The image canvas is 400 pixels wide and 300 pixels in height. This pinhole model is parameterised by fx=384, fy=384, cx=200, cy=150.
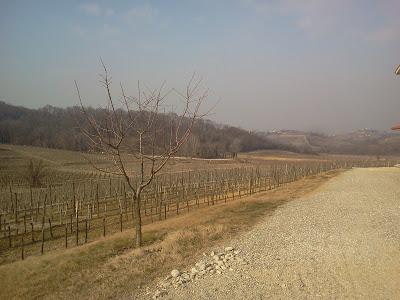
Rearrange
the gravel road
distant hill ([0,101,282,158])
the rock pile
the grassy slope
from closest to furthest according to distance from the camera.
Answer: the gravel road → the rock pile → the grassy slope → distant hill ([0,101,282,158])

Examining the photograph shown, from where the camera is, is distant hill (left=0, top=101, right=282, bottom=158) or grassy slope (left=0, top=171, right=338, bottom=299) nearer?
grassy slope (left=0, top=171, right=338, bottom=299)

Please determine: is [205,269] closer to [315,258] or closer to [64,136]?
[315,258]

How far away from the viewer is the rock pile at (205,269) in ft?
27.5

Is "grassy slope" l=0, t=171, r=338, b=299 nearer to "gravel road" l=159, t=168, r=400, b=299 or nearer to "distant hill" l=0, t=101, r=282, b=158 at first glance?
"gravel road" l=159, t=168, r=400, b=299

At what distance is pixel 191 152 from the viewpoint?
3236 inches

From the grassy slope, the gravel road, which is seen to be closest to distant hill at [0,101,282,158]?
the gravel road

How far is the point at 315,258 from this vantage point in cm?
1012

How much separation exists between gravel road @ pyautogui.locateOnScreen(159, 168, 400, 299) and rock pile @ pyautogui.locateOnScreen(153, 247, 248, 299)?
153mm

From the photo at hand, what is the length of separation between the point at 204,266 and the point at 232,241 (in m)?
2.78

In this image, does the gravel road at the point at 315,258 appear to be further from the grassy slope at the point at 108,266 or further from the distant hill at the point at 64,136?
the distant hill at the point at 64,136

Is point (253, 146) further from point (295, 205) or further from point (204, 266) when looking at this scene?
point (204, 266)

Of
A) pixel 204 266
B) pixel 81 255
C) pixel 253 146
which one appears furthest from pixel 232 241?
pixel 253 146

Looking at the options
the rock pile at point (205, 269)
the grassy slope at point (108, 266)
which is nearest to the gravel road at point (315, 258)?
the rock pile at point (205, 269)

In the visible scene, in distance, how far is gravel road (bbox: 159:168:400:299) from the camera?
316 inches
